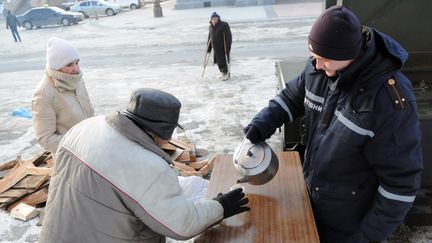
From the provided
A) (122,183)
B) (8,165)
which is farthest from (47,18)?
(122,183)

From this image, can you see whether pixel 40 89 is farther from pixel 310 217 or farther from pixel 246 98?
pixel 246 98

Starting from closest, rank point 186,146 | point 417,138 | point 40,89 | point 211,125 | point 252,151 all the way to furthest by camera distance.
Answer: point 417,138 → point 252,151 → point 40,89 → point 186,146 → point 211,125

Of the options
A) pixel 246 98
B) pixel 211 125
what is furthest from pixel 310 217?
pixel 246 98

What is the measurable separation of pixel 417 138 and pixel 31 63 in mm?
14047

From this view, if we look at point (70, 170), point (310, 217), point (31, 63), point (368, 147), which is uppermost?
point (70, 170)

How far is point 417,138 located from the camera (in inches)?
71.3

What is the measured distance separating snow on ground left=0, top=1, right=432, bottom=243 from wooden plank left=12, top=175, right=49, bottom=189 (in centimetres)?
45

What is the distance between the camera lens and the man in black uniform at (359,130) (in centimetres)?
179

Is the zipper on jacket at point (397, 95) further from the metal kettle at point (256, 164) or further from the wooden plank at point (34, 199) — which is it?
the wooden plank at point (34, 199)

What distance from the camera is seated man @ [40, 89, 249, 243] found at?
5.29ft

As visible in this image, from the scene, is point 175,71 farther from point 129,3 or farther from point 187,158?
point 129,3

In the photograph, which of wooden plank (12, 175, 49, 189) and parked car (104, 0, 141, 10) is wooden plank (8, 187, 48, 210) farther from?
parked car (104, 0, 141, 10)

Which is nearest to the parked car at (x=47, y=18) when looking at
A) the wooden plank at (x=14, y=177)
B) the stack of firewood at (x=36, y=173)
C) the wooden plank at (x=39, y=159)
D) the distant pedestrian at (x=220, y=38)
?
the distant pedestrian at (x=220, y=38)

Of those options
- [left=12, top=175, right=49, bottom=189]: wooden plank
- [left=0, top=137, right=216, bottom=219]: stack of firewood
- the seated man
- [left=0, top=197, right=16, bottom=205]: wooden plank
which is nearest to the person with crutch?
[left=0, top=137, right=216, bottom=219]: stack of firewood
